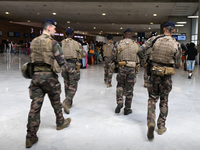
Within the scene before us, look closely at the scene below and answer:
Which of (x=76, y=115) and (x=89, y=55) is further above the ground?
(x=89, y=55)

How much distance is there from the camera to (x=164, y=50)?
300 cm

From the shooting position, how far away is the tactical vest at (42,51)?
265cm

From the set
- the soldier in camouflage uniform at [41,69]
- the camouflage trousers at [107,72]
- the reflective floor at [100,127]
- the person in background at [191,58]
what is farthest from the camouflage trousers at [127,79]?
the person in background at [191,58]

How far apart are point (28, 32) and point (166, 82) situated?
31010 mm

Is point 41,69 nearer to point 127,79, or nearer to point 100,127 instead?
point 100,127

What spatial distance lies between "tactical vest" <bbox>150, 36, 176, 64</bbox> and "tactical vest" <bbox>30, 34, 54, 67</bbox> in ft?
5.14

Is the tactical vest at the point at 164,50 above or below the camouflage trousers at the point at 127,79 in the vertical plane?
above

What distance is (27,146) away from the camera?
8.66ft

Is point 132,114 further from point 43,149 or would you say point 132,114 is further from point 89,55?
point 89,55

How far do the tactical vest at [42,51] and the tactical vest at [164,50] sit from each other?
5.14ft

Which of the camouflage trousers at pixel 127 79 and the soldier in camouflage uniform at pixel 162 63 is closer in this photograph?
the soldier in camouflage uniform at pixel 162 63

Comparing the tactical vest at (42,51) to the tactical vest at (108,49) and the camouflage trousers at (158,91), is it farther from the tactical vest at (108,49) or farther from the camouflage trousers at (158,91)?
the tactical vest at (108,49)

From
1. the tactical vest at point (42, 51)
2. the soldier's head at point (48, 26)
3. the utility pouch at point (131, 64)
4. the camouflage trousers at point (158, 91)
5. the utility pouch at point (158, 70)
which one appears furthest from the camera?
the utility pouch at point (131, 64)

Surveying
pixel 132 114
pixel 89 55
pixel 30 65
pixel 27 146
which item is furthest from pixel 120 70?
pixel 89 55
